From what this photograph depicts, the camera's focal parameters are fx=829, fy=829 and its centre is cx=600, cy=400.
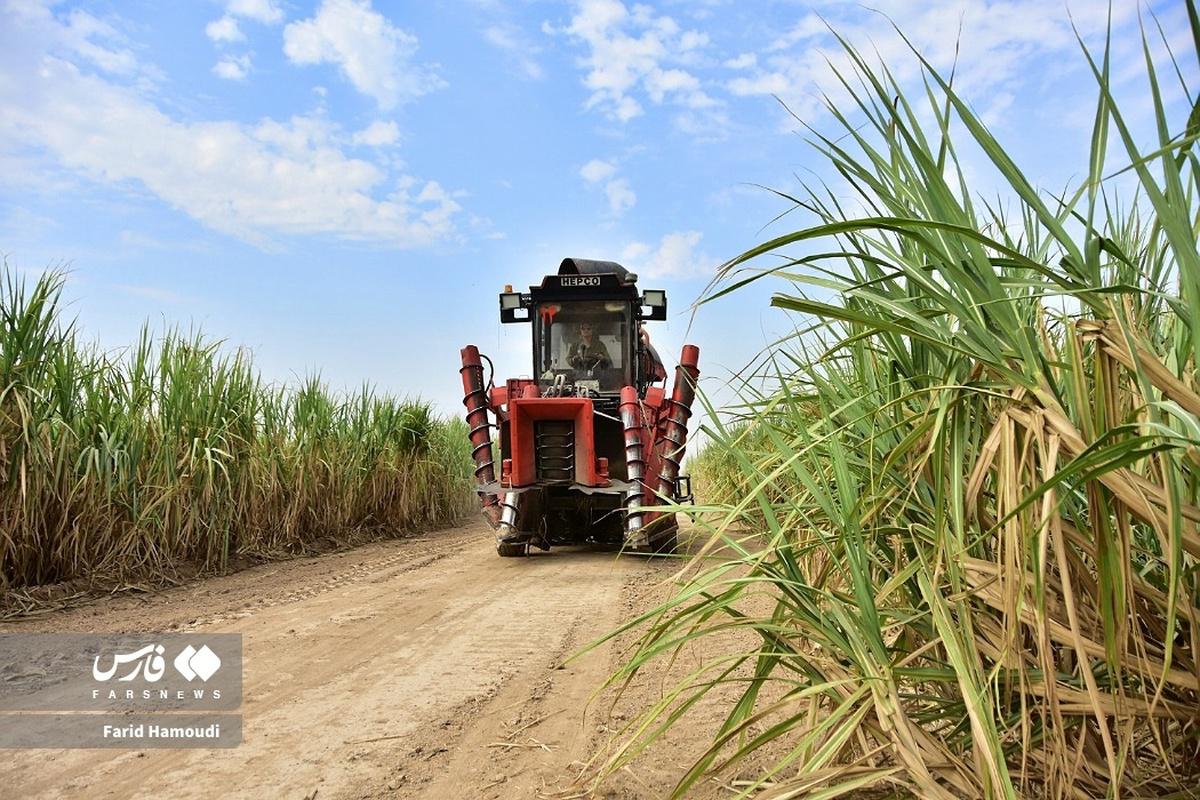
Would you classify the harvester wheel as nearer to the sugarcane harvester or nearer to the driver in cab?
the sugarcane harvester

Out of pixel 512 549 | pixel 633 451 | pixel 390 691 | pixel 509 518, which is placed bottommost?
pixel 390 691

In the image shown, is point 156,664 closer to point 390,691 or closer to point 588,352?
point 390,691

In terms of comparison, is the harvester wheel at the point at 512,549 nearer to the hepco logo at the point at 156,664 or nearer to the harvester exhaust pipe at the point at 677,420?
the harvester exhaust pipe at the point at 677,420

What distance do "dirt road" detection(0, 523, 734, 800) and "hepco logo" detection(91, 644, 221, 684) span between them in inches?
8.7

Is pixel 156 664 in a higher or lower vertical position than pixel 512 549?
lower

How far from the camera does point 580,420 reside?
9047mm

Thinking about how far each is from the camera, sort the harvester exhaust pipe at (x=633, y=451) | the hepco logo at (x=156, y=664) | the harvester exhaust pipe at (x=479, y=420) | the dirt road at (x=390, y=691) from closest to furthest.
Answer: the dirt road at (x=390, y=691), the hepco logo at (x=156, y=664), the harvester exhaust pipe at (x=633, y=451), the harvester exhaust pipe at (x=479, y=420)

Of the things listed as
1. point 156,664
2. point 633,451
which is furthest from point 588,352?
point 156,664

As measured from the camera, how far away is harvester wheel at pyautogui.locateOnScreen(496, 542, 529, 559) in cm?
907

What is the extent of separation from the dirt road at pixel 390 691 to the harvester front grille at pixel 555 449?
1626 mm

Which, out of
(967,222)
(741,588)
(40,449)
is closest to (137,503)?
(40,449)

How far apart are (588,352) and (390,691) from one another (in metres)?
6.78

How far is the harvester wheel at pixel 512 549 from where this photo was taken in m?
9.07

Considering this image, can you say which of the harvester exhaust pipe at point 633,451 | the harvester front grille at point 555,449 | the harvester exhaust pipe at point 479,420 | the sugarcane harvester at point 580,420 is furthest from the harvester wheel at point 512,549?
the harvester exhaust pipe at point 633,451
